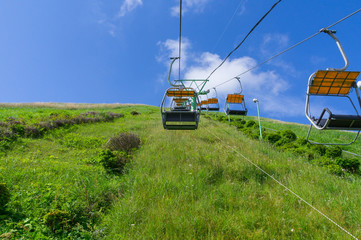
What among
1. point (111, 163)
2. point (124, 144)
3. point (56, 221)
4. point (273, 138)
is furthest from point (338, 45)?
point (124, 144)

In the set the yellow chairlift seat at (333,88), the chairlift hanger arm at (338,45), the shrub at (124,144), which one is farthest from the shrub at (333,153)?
the shrub at (124,144)

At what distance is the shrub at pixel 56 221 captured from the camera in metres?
2.78

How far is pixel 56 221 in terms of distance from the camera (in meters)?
2.84

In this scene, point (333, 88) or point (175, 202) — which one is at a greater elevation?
point (333, 88)

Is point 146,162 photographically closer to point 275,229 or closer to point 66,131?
point 275,229

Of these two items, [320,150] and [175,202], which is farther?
[320,150]

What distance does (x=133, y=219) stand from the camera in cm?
293

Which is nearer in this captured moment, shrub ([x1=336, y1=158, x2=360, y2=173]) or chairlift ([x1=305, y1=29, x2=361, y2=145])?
chairlift ([x1=305, y1=29, x2=361, y2=145])

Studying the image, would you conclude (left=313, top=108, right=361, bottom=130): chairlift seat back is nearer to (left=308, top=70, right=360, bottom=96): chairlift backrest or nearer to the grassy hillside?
(left=308, top=70, right=360, bottom=96): chairlift backrest

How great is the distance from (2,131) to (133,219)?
8.88 metres

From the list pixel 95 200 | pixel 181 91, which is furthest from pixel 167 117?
pixel 95 200

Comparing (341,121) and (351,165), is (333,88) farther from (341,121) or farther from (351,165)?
(351,165)

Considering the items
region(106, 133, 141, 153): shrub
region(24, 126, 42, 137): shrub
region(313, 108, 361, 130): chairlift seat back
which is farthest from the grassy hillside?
region(24, 126, 42, 137): shrub

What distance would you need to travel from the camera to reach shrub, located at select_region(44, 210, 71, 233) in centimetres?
278
